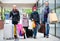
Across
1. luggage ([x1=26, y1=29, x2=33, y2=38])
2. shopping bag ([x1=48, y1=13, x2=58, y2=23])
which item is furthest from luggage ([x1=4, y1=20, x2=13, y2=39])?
shopping bag ([x1=48, y1=13, x2=58, y2=23])

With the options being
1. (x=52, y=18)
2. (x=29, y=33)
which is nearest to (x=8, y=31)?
(x=29, y=33)

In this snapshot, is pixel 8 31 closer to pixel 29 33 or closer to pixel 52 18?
pixel 29 33

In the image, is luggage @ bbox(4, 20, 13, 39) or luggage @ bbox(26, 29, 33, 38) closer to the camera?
luggage @ bbox(4, 20, 13, 39)

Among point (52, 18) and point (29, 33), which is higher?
point (52, 18)

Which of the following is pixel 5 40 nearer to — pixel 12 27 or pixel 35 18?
pixel 12 27

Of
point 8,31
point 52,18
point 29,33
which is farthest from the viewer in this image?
point 29,33

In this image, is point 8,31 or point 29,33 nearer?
point 8,31

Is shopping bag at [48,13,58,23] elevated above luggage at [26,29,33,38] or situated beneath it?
elevated above

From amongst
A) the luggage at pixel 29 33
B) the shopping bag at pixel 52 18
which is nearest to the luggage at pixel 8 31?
the luggage at pixel 29 33

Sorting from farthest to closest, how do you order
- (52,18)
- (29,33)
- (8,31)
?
(29,33) → (8,31) → (52,18)

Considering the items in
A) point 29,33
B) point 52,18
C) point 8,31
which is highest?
point 52,18

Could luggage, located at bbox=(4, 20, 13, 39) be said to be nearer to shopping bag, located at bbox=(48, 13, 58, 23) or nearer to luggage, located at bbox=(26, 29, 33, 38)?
luggage, located at bbox=(26, 29, 33, 38)

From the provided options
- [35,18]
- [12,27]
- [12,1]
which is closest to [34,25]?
[35,18]

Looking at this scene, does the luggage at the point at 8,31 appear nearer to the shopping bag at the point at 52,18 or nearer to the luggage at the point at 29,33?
the luggage at the point at 29,33
